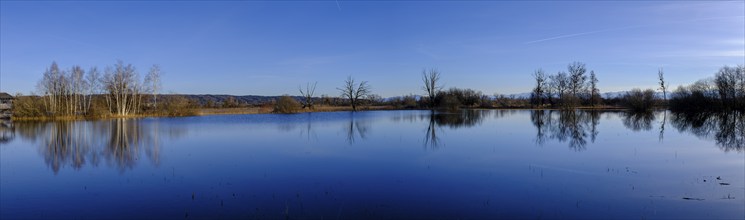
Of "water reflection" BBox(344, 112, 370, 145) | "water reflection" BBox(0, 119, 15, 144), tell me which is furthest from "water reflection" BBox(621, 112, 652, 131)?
"water reflection" BBox(0, 119, 15, 144)

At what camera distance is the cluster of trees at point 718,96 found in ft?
157

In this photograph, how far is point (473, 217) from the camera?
583 cm

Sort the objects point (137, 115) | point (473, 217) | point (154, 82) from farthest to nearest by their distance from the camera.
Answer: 1. point (154, 82)
2. point (137, 115)
3. point (473, 217)

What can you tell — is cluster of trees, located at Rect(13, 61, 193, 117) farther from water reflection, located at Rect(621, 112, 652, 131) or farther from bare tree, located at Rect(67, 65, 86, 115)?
water reflection, located at Rect(621, 112, 652, 131)

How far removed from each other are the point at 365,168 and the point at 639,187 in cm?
577

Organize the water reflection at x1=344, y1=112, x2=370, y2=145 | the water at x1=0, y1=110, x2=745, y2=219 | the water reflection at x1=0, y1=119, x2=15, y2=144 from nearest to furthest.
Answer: the water at x1=0, y1=110, x2=745, y2=219
the water reflection at x1=344, y1=112, x2=370, y2=145
the water reflection at x1=0, y1=119, x2=15, y2=144

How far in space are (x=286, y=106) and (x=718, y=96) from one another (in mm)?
53384

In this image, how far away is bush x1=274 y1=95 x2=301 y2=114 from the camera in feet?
167

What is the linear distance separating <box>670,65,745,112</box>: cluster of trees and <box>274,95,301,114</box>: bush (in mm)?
46840

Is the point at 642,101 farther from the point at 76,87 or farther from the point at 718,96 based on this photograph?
the point at 76,87

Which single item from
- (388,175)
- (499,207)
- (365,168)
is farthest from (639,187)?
(365,168)

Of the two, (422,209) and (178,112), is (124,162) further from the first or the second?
(178,112)

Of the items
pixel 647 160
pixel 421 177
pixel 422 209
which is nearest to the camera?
pixel 422 209

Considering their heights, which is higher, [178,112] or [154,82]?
[154,82]
